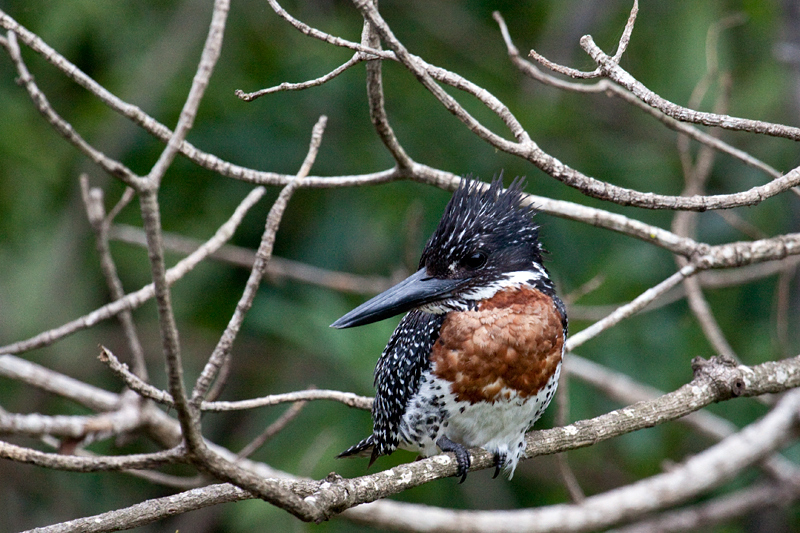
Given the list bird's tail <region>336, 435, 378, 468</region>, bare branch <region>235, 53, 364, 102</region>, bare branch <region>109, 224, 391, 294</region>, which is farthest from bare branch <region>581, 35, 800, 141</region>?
bare branch <region>109, 224, 391, 294</region>

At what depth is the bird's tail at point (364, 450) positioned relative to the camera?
2.78 metres

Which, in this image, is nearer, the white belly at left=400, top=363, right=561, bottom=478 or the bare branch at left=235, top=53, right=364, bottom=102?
the bare branch at left=235, top=53, right=364, bottom=102

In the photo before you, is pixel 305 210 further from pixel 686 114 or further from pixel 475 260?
pixel 686 114

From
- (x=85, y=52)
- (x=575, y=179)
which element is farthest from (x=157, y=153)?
Result: (x=575, y=179)

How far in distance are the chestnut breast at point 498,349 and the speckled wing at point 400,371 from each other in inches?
2.5

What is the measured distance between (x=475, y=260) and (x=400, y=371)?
42 centimetres

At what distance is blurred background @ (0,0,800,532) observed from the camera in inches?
166

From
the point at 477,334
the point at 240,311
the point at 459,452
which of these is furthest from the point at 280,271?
the point at 240,311

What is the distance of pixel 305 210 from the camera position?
15.6ft

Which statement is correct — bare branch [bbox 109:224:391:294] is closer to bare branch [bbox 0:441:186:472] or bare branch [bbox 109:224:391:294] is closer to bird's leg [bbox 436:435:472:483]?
bird's leg [bbox 436:435:472:483]

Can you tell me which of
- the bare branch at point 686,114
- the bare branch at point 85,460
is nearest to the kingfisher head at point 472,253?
the bare branch at point 686,114

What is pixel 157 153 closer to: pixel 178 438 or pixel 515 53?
pixel 178 438

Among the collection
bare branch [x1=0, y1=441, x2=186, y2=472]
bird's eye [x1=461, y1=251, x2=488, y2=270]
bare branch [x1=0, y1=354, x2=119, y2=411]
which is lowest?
bare branch [x1=0, y1=441, x2=186, y2=472]

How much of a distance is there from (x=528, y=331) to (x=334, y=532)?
2453 mm
